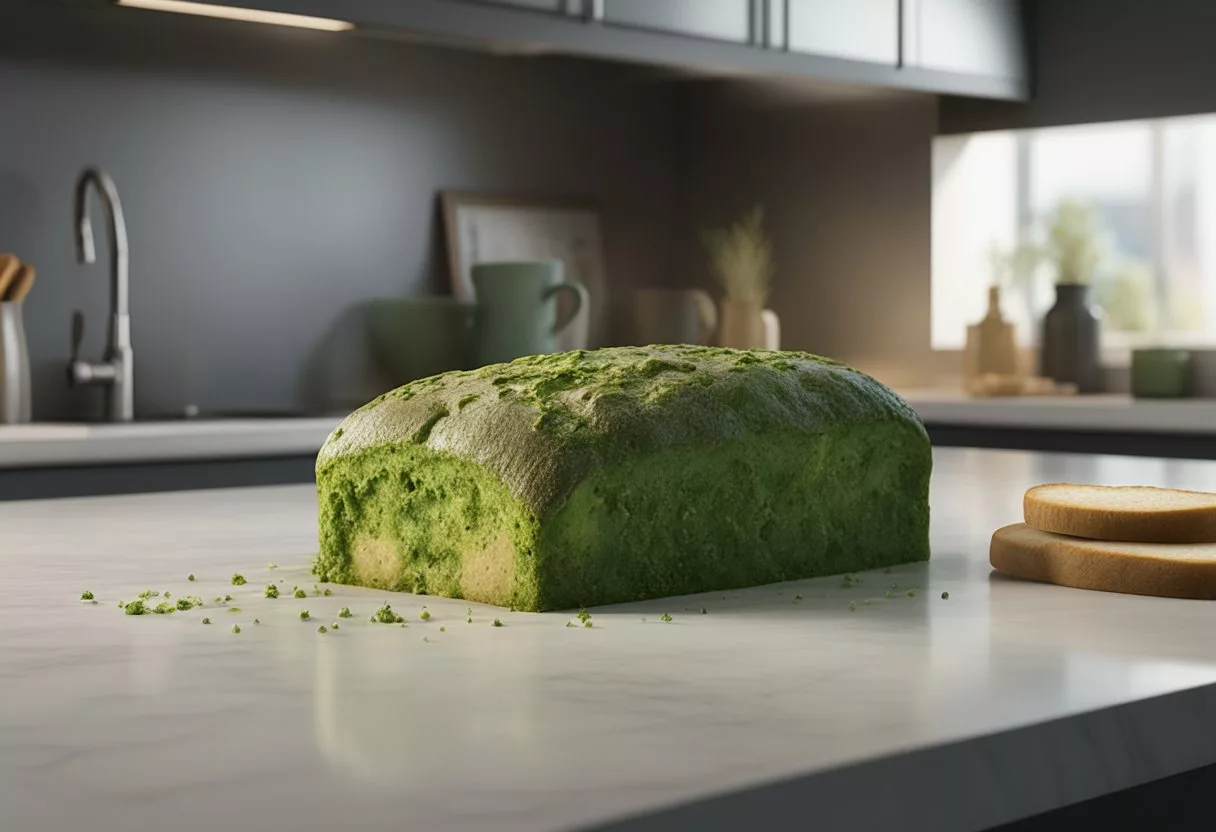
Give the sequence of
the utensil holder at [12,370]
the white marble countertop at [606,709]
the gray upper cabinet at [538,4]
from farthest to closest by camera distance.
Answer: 1. the utensil holder at [12,370]
2. the gray upper cabinet at [538,4]
3. the white marble countertop at [606,709]

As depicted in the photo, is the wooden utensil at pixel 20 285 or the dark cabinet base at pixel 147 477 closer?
the dark cabinet base at pixel 147 477

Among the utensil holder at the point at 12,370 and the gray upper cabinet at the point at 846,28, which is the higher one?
the gray upper cabinet at the point at 846,28

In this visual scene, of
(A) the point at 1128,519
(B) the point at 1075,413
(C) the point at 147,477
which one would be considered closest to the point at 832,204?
(B) the point at 1075,413

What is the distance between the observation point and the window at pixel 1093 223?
12.2 feet

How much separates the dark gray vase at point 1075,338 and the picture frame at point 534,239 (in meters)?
1.10

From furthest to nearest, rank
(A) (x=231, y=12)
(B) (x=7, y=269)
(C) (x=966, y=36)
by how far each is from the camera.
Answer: (C) (x=966, y=36) < (B) (x=7, y=269) < (A) (x=231, y=12)

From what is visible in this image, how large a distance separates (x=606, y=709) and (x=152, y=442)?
208 centimetres

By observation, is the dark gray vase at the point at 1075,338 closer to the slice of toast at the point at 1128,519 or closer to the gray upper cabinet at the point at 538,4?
the gray upper cabinet at the point at 538,4

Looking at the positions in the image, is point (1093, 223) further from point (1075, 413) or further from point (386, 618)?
point (386, 618)

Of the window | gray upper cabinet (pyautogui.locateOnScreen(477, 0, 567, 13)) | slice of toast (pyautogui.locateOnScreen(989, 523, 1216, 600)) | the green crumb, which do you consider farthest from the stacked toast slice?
the window

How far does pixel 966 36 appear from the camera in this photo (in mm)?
3705

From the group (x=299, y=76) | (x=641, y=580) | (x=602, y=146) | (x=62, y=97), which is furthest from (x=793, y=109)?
(x=641, y=580)

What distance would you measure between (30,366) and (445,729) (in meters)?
2.69

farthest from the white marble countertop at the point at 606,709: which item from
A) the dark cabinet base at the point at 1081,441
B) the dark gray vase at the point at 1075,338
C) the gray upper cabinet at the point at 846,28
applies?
the dark gray vase at the point at 1075,338
